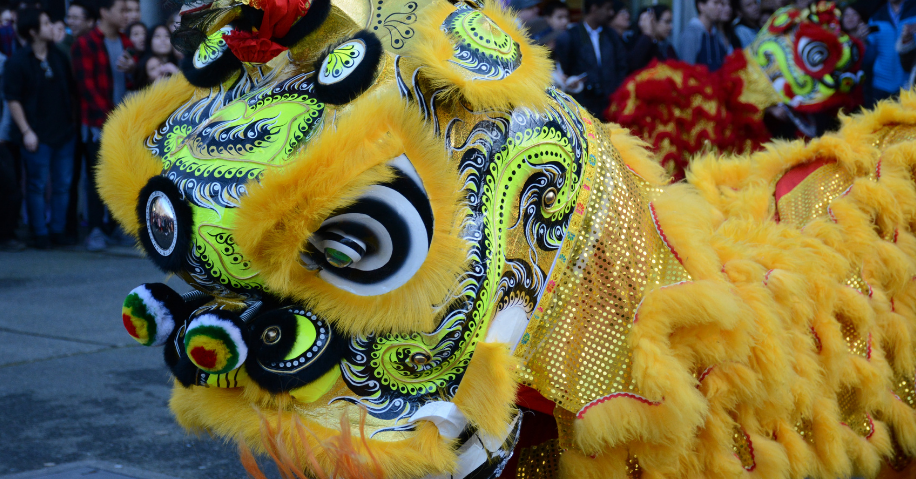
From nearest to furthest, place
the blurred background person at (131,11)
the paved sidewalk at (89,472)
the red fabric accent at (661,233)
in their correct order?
1. the red fabric accent at (661,233)
2. the paved sidewalk at (89,472)
3. the blurred background person at (131,11)

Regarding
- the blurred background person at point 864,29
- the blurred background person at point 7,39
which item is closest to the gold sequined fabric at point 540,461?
the blurred background person at point 864,29

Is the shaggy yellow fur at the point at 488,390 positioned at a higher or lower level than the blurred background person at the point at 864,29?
higher

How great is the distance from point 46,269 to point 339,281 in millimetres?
5982

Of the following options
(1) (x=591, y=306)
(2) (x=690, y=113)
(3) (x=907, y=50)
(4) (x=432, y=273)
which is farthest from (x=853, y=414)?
(3) (x=907, y=50)

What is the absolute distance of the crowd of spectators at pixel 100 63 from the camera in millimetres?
6590

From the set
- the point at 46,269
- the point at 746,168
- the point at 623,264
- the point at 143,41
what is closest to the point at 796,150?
the point at 746,168

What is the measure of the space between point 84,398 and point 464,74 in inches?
111

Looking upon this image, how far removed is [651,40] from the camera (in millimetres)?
7309

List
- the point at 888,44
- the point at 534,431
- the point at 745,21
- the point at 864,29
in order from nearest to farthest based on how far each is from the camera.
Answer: the point at 534,431
the point at 888,44
the point at 864,29
the point at 745,21

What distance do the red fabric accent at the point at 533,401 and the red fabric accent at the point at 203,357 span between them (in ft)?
1.94

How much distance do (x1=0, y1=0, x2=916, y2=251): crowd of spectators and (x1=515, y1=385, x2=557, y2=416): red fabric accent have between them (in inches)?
181

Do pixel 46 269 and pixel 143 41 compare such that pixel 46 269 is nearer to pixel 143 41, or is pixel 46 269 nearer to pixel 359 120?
pixel 143 41

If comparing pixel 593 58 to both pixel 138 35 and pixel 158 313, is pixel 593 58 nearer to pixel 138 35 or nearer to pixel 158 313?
pixel 138 35

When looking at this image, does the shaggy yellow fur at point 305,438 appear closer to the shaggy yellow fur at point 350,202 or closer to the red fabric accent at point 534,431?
the shaggy yellow fur at point 350,202
